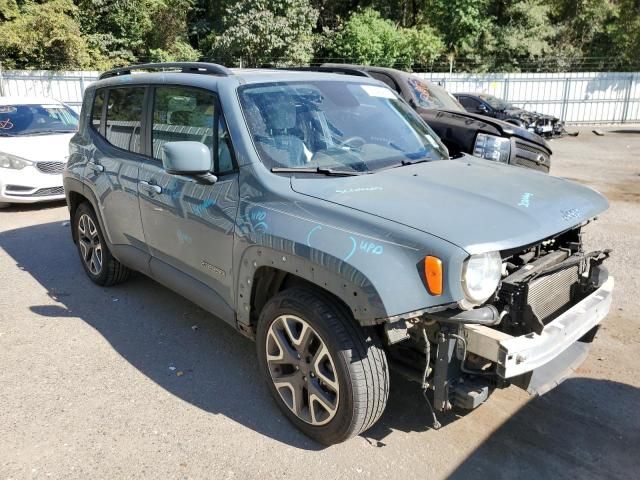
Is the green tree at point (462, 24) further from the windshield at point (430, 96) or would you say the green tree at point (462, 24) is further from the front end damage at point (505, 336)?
the front end damage at point (505, 336)

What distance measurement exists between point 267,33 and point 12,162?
1616 cm

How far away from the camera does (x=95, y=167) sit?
480 centimetres

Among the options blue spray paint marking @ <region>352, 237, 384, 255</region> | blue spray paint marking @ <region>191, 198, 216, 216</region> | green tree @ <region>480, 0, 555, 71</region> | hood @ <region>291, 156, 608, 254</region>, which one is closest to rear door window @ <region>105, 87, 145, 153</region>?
blue spray paint marking @ <region>191, 198, 216, 216</region>

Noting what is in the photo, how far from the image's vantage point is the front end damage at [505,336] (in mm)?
2543

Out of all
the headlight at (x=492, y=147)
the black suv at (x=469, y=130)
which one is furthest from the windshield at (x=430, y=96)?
the headlight at (x=492, y=147)

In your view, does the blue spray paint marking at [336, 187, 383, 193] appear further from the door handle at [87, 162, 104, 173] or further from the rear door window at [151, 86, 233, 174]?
the door handle at [87, 162, 104, 173]

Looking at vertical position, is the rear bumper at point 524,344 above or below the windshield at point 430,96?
below

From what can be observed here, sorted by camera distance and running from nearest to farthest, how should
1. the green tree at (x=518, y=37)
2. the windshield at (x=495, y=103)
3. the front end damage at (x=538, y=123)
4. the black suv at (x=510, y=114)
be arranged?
1. the black suv at (x=510, y=114)
2. the front end damage at (x=538, y=123)
3. the windshield at (x=495, y=103)
4. the green tree at (x=518, y=37)

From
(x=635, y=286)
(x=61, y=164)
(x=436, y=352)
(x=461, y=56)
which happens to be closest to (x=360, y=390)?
(x=436, y=352)

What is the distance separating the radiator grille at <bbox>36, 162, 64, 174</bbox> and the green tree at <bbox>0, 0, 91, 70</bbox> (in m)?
15.7

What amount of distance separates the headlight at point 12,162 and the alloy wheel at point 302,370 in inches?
263

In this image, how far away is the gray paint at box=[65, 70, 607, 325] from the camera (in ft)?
8.23

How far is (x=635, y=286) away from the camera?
5.24 m

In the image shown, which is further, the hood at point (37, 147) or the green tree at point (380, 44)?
the green tree at point (380, 44)
